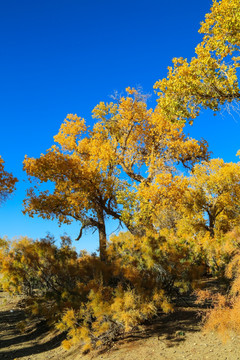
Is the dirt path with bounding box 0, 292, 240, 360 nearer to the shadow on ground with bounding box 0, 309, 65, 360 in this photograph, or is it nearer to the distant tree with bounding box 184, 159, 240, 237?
the shadow on ground with bounding box 0, 309, 65, 360

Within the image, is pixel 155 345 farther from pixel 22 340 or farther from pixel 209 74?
pixel 209 74

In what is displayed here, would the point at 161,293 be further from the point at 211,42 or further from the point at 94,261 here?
the point at 211,42

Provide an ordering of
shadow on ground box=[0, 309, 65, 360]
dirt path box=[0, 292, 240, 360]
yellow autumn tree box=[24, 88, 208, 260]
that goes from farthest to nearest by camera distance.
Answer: yellow autumn tree box=[24, 88, 208, 260] → shadow on ground box=[0, 309, 65, 360] → dirt path box=[0, 292, 240, 360]

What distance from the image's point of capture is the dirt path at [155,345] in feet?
23.8

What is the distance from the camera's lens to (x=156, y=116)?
19062mm

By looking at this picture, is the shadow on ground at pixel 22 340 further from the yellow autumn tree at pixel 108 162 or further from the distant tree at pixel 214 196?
the distant tree at pixel 214 196

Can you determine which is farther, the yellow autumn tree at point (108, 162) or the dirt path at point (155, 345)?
the yellow autumn tree at point (108, 162)

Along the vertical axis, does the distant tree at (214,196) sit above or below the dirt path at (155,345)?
above

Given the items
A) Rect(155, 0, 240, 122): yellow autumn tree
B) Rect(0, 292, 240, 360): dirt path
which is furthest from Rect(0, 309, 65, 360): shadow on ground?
Rect(155, 0, 240, 122): yellow autumn tree

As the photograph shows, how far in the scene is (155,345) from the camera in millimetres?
7883

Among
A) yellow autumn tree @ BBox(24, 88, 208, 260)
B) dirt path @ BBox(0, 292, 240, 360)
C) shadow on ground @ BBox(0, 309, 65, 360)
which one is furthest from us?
yellow autumn tree @ BBox(24, 88, 208, 260)

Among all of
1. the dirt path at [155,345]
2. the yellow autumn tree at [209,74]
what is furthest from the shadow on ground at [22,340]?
the yellow autumn tree at [209,74]

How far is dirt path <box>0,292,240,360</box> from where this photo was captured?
7.25 metres

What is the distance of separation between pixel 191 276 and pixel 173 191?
7258mm
